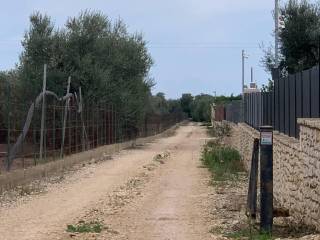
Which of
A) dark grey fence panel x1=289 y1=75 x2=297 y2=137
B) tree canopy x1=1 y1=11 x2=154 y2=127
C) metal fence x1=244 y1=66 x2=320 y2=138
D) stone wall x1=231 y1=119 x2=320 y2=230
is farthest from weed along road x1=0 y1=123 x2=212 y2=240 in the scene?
tree canopy x1=1 y1=11 x2=154 y2=127

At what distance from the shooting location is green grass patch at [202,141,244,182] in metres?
21.1

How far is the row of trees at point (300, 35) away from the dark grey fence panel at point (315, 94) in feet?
36.7

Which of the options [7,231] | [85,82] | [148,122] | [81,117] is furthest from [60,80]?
[7,231]

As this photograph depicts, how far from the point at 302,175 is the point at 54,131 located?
13.6 m

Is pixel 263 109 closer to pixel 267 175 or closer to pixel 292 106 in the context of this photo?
pixel 292 106

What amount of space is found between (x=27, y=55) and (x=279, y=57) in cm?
1542

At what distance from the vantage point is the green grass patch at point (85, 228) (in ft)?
34.2

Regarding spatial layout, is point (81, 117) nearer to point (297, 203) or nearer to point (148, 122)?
point (297, 203)

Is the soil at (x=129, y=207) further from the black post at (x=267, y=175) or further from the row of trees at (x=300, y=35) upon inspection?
the row of trees at (x=300, y=35)

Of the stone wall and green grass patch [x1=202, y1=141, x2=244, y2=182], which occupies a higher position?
the stone wall

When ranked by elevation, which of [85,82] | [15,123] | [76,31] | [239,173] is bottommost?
[239,173]

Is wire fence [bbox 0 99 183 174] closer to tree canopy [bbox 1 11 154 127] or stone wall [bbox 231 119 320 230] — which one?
tree canopy [bbox 1 11 154 127]

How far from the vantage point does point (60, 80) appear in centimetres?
3478

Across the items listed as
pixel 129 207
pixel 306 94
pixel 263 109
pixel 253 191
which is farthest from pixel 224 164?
pixel 253 191
